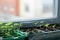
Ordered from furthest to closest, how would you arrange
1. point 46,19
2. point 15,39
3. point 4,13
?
1. point 46,19
2. point 4,13
3. point 15,39

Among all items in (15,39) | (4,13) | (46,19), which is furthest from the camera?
(46,19)

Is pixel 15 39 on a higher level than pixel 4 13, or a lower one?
lower

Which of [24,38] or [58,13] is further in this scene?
[58,13]

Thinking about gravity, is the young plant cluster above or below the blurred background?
below

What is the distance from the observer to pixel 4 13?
151 cm

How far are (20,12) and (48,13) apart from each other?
0.31m

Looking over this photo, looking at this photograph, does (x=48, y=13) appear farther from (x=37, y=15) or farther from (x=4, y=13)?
(x=4, y=13)

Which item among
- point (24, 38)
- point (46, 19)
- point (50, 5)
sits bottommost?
point (24, 38)

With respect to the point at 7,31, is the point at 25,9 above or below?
above

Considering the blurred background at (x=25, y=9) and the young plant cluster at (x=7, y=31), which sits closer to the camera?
the young plant cluster at (x=7, y=31)

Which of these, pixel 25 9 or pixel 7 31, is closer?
pixel 7 31

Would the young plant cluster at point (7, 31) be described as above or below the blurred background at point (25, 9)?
below

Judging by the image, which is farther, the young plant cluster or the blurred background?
the blurred background

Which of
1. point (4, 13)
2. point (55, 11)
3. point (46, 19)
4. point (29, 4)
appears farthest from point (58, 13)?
point (4, 13)
